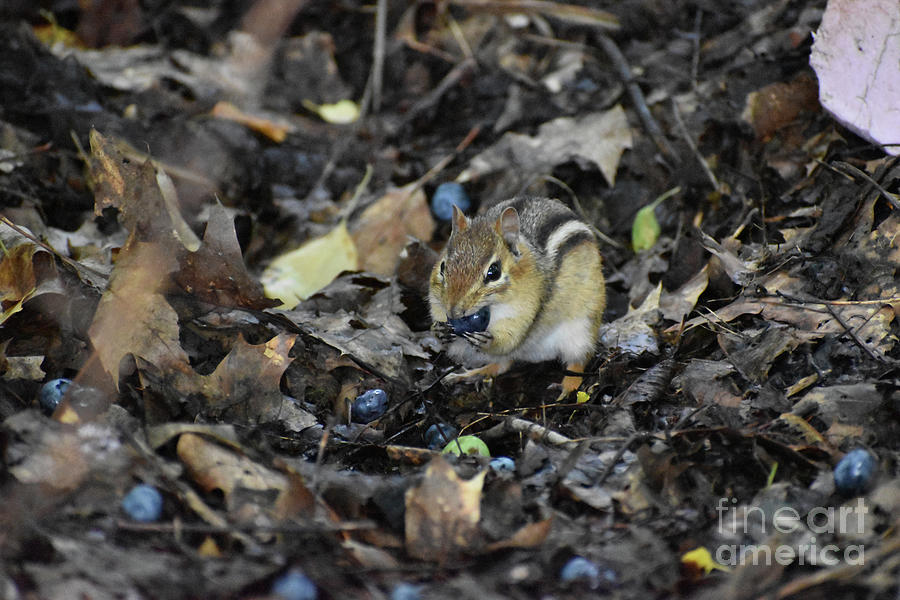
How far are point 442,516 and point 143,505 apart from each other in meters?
0.96

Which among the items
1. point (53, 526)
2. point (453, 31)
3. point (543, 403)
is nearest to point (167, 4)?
point (453, 31)

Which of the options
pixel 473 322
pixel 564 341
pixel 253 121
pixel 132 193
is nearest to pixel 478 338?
pixel 473 322

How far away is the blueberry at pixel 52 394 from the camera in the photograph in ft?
10.7

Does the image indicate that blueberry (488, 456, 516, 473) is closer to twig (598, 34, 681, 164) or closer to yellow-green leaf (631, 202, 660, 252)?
yellow-green leaf (631, 202, 660, 252)

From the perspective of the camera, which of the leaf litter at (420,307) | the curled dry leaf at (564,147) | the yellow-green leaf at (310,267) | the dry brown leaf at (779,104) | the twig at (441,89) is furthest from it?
the twig at (441,89)

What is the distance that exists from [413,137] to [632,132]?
5.35ft

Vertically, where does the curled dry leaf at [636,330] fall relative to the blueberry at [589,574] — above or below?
below

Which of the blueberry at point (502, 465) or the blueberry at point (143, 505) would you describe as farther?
the blueberry at point (502, 465)

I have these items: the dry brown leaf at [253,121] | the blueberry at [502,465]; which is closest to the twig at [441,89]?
the dry brown leaf at [253,121]

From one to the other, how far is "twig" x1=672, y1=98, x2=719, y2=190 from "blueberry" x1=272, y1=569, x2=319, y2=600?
3.70m

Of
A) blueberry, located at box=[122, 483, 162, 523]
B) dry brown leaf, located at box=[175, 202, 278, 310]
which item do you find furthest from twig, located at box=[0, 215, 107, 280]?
blueberry, located at box=[122, 483, 162, 523]

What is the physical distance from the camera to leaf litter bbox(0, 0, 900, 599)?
2688 mm

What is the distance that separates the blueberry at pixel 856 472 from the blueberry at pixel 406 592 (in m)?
1.49

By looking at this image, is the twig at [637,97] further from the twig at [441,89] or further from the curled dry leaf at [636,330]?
the curled dry leaf at [636,330]
